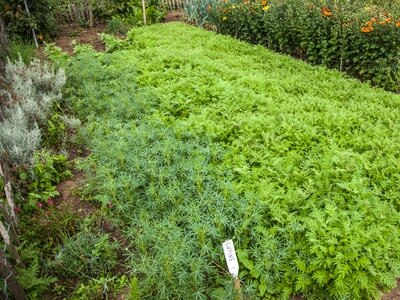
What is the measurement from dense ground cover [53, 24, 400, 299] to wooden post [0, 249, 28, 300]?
81 centimetres

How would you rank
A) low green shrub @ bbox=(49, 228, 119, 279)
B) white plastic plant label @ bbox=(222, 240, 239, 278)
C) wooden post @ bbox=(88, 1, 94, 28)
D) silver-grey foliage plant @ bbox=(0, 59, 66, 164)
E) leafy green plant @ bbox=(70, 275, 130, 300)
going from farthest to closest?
wooden post @ bbox=(88, 1, 94, 28)
silver-grey foliage plant @ bbox=(0, 59, 66, 164)
low green shrub @ bbox=(49, 228, 119, 279)
leafy green plant @ bbox=(70, 275, 130, 300)
white plastic plant label @ bbox=(222, 240, 239, 278)

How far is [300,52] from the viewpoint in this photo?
786 centimetres

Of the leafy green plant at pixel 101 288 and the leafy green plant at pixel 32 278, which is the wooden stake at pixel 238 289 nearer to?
the leafy green plant at pixel 101 288

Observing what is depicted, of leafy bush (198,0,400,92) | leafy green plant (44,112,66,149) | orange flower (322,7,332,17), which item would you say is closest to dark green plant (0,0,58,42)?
leafy bush (198,0,400,92)

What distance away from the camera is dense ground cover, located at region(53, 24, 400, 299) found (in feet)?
8.95

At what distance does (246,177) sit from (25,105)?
340 cm

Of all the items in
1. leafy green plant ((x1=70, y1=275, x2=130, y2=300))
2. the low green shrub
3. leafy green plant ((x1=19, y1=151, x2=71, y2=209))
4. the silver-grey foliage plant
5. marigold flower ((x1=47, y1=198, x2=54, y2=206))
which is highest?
the silver-grey foliage plant

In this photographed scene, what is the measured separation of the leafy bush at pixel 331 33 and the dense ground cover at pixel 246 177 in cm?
80

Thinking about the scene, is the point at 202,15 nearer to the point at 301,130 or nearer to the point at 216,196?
the point at 301,130

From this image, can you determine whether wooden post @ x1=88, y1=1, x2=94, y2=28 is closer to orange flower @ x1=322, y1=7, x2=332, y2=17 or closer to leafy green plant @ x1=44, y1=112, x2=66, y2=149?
leafy green plant @ x1=44, y1=112, x2=66, y2=149

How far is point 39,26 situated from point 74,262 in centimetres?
786

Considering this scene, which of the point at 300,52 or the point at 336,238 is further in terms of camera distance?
the point at 300,52

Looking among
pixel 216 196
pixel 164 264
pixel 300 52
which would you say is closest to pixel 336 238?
pixel 216 196

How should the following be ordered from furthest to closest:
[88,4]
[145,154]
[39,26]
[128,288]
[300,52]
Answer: [88,4]
[39,26]
[300,52]
[145,154]
[128,288]
